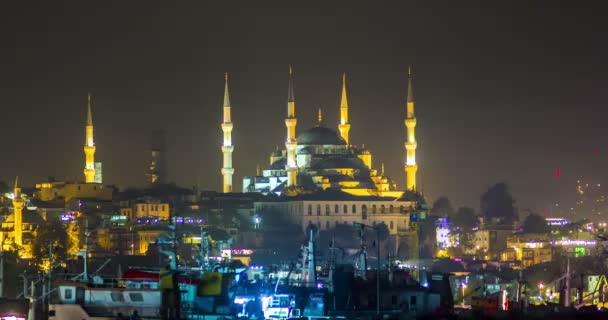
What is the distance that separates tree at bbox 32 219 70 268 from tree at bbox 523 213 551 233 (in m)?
39.6

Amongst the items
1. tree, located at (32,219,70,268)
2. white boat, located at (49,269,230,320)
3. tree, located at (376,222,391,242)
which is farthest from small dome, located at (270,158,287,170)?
white boat, located at (49,269,230,320)

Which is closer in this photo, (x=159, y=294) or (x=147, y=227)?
(x=159, y=294)

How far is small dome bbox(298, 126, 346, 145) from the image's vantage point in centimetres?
13062

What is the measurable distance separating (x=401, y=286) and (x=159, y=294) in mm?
11851

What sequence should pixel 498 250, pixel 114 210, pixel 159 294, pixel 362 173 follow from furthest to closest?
pixel 362 173 → pixel 498 250 → pixel 114 210 → pixel 159 294

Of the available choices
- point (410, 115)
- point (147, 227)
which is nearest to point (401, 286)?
point (147, 227)

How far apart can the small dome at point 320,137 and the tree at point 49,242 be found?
35385 mm

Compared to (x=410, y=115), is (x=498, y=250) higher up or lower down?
lower down

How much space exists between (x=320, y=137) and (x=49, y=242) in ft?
167

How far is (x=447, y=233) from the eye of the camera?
12331 cm

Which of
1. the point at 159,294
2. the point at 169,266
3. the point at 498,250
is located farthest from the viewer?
the point at 498,250

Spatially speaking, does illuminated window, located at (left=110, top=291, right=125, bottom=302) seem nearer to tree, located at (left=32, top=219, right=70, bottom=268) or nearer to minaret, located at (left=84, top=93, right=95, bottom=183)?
tree, located at (left=32, top=219, right=70, bottom=268)

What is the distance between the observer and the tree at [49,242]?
256 ft

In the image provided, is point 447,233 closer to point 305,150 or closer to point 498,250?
point 498,250
